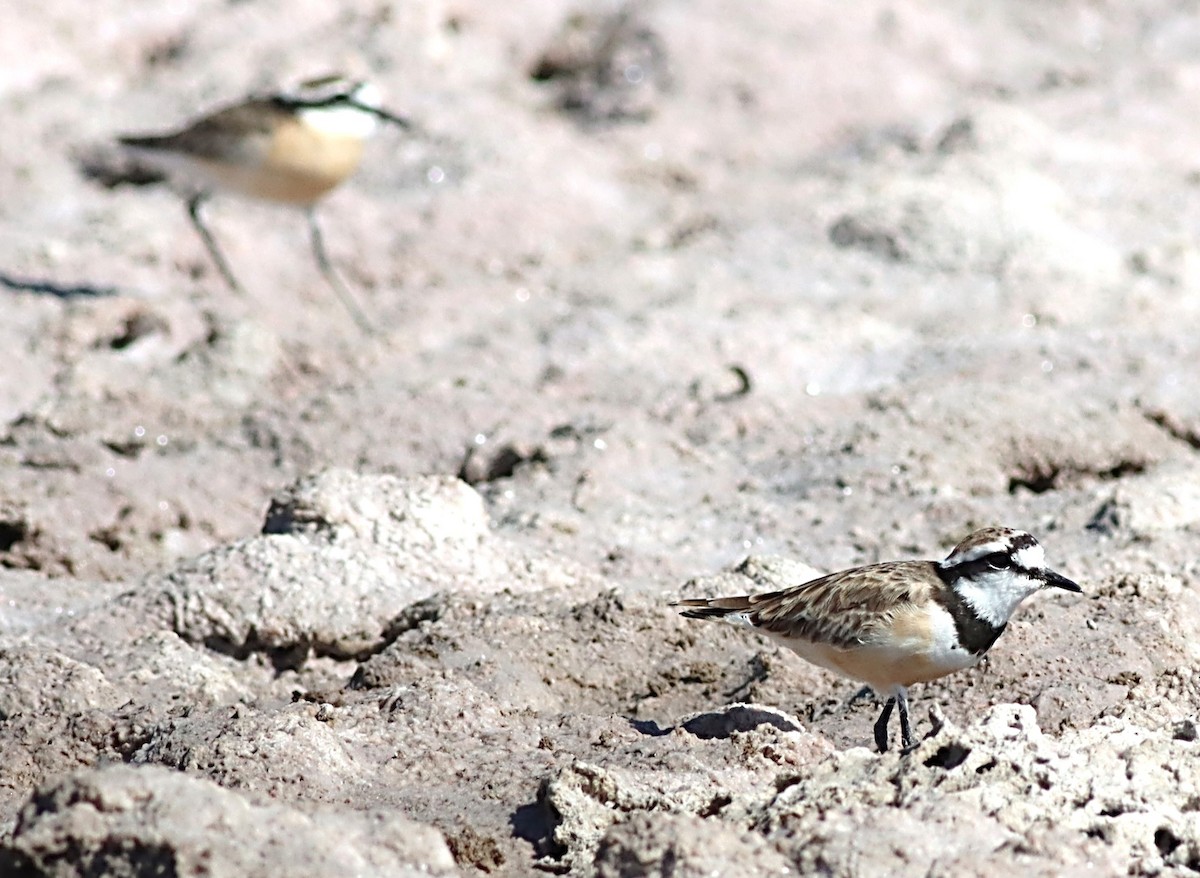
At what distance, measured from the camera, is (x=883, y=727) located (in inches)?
192

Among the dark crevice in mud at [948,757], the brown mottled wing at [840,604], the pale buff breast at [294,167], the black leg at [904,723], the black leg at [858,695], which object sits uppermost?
the dark crevice in mud at [948,757]

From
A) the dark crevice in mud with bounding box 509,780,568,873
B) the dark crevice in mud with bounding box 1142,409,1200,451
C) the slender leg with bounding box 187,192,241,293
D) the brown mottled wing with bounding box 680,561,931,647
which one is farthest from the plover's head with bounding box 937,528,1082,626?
the slender leg with bounding box 187,192,241,293

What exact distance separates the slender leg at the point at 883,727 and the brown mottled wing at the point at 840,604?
252 millimetres

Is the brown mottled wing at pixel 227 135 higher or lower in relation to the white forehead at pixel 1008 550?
lower

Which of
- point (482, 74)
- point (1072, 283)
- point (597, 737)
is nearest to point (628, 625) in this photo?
point (597, 737)

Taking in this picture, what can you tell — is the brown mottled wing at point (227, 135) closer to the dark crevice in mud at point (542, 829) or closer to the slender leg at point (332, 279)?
the slender leg at point (332, 279)

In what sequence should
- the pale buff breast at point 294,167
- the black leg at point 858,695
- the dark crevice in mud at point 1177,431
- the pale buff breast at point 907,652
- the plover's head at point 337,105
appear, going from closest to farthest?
the pale buff breast at point 907,652
the black leg at point 858,695
the dark crevice in mud at point 1177,431
the pale buff breast at point 294,167
the plover's head at point 337,105

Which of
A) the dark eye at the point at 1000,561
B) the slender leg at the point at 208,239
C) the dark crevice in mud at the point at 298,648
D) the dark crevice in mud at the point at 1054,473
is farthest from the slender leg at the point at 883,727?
the slender leg at the point at 208,239

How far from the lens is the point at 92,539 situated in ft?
22.4

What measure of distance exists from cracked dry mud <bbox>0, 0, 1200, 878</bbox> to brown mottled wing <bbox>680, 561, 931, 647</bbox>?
301 millimetres

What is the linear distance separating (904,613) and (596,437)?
2.57m

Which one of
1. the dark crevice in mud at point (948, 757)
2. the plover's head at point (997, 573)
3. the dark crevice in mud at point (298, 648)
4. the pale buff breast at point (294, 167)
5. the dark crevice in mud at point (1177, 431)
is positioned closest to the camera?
the dark crevice in mud at point (948, 757)

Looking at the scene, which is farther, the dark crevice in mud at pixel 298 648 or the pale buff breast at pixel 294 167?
the pale buff breast at pixel 294 167

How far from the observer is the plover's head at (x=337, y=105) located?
9836 mm
